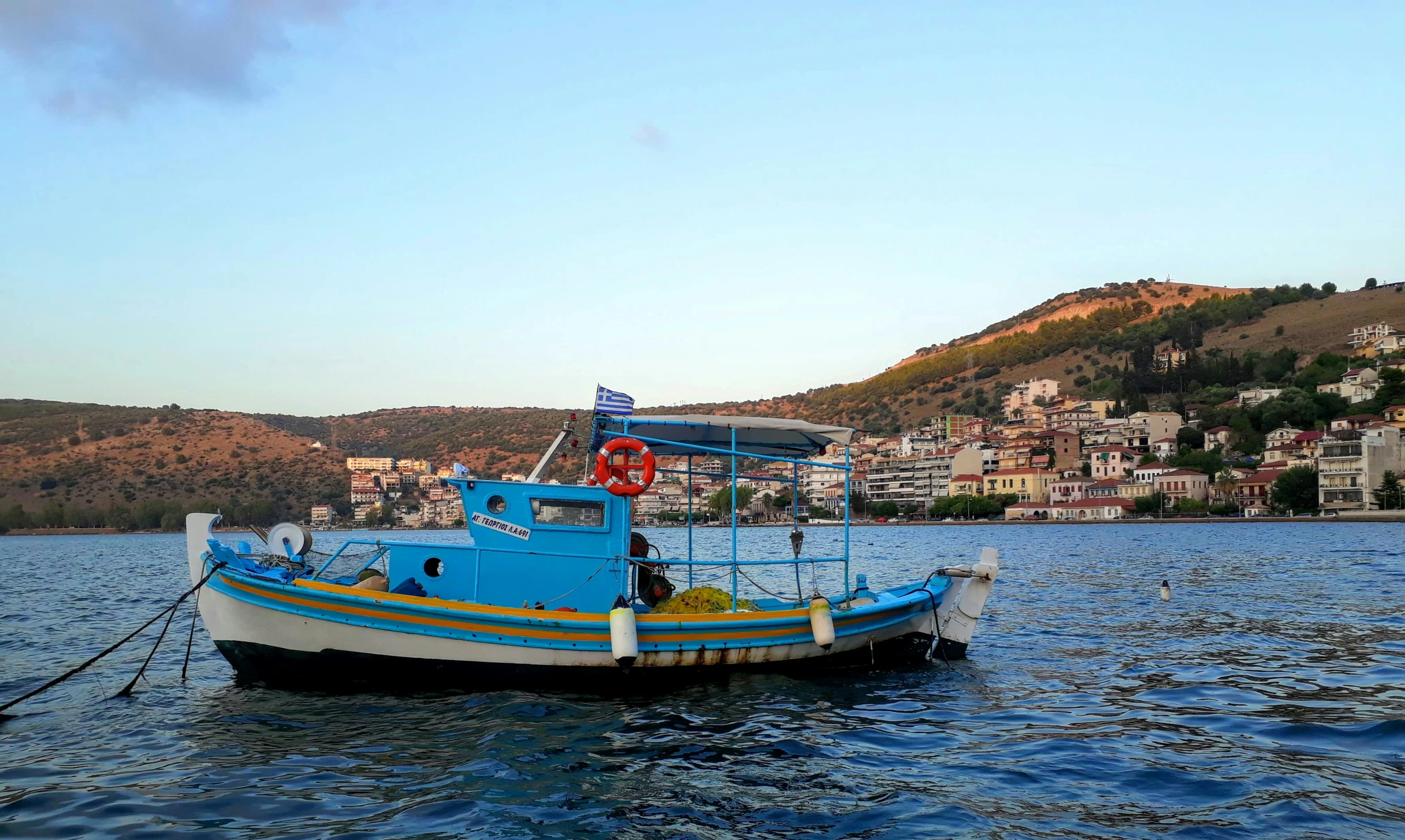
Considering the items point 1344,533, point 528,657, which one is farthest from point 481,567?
point 1344,533

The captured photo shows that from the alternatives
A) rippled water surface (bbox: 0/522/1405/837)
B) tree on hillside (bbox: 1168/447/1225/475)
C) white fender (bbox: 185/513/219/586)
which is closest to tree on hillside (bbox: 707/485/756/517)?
tree on hillside (bbox: 1168/447/1225/475)

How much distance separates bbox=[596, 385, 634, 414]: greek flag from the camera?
12.8 metres

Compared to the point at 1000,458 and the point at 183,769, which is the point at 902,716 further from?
the point at 1000,458

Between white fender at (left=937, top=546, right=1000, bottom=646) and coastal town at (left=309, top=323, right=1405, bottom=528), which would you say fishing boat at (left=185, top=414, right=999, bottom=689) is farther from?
coastal town at (left=309, top=323, right=1405, bottom=528)

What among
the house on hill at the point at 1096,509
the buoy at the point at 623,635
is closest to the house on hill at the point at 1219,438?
the house on hill at the point at 1096,509

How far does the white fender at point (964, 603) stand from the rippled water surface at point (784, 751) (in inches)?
20.9

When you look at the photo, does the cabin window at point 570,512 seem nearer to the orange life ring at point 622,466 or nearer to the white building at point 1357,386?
the orange life ring at point 622,466

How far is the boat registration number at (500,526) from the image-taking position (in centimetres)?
1246

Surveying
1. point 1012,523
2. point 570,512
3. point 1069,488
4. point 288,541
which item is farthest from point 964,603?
point 1069,488

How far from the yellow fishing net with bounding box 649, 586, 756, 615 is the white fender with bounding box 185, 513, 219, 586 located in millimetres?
5355

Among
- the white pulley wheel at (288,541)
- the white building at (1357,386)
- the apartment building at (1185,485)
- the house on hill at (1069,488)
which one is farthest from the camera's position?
the house on hill at (1069,488)

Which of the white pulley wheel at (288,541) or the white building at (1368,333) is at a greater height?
the white building at (1368,333)

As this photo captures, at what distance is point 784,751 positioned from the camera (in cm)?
977

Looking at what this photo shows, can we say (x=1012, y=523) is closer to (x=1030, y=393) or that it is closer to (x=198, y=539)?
(x=1030, y=393)
